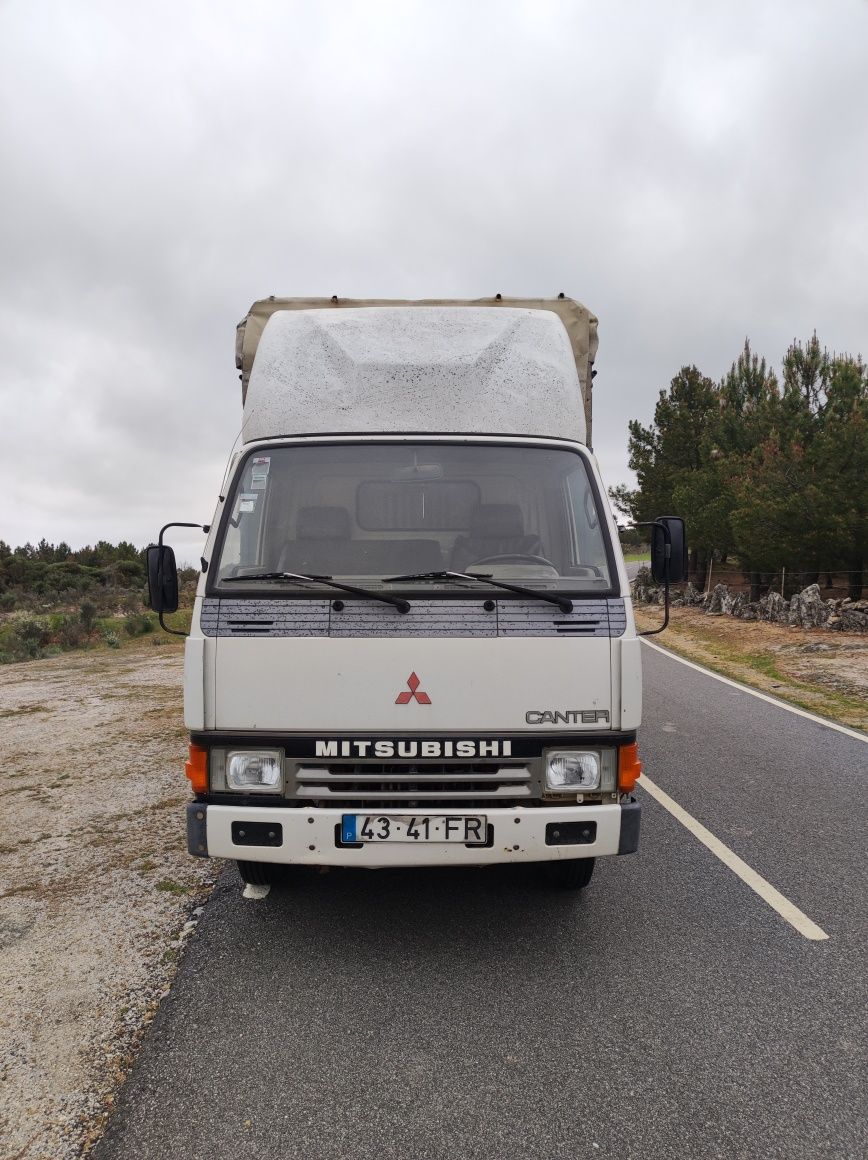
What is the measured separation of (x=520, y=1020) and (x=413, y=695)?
4.30 ft

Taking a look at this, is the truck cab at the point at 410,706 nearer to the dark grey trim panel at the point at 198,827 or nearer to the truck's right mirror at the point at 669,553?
the dark grey trim panel at the point at 198,827

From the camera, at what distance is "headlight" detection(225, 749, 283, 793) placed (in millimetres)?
3564

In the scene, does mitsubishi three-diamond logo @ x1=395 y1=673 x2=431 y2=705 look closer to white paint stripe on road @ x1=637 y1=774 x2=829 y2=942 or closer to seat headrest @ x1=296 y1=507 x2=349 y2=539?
seat headrest @ x1=296 y1=507 x2=349 y2=539

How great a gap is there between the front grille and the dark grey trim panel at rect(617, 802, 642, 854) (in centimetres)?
43

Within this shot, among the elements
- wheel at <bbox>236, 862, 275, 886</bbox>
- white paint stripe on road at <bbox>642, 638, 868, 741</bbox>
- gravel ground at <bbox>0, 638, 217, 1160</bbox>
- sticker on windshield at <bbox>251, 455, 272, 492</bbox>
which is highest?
sticker on windshield at <bbox>251, 455, 272, 492</bbox>

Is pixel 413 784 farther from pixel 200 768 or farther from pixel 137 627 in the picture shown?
pixel 137 627

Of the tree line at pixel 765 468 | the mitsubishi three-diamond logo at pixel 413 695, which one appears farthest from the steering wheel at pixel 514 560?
the tree line at pixel 765 468

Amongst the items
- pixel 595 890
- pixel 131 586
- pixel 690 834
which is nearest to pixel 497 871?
pixel 595 890

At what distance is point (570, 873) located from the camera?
427 cm

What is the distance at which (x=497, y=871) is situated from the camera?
15.6ft

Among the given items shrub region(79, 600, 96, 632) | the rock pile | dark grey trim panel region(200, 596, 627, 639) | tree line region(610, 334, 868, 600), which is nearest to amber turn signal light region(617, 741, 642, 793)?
dark grey trim panel region(200, 596, 627, 639)

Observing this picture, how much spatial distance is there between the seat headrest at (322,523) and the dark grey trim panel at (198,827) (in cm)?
132

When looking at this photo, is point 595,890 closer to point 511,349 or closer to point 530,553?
point 530,553

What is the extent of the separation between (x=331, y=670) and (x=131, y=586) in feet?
123
